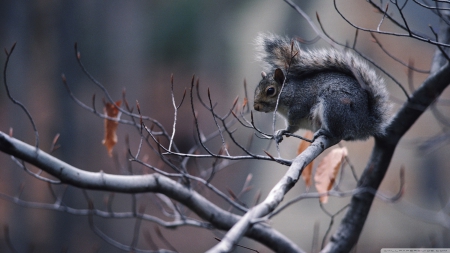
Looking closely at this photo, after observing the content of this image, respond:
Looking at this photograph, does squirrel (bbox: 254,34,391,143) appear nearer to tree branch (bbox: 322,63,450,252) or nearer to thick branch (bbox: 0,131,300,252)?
tree branch (bbox: 322,63,450,252)

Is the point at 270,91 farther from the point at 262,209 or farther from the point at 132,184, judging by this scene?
the point at 262,209

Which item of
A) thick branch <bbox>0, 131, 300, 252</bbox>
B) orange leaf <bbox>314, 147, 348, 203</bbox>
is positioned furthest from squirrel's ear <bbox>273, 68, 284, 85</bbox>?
thick branch <bbox>0, 131, 300, 252</bbox>

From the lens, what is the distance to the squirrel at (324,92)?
1.73 meters

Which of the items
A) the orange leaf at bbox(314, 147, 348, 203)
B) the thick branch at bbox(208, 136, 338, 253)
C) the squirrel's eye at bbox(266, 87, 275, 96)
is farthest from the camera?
the squirrel's eye at bbox(266, 87, 275, 96)

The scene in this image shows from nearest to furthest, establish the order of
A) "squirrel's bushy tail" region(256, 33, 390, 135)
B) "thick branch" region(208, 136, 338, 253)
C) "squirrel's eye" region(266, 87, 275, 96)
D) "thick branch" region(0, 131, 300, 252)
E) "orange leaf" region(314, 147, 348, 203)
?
1. "thick branch" region(208, 136, 338, 253)
2. "thick branch" region(0, 131, 300, 252)
3. "orange leaf" region(314, 147, 348, 203)
4. "squirrel's bushy tail" region(256, 33, 390, 135)
5. "squirrel's eye" region(266, 87, 275, 96)

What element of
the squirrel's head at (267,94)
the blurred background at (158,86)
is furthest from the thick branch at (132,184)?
the blurred background at (158,86)

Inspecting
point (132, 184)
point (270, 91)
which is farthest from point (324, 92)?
point (132, 184)

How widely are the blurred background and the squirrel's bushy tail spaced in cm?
185

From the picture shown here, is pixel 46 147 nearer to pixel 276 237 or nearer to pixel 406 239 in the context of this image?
pixel 276 237

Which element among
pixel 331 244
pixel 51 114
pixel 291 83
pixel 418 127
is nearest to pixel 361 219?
pixel 331 244

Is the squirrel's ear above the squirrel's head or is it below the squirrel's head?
above

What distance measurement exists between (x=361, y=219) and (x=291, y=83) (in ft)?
2.51

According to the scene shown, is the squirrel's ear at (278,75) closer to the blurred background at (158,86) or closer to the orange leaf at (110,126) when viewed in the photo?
the orange leaf at (110,126)

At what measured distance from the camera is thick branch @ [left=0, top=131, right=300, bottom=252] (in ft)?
4.03
